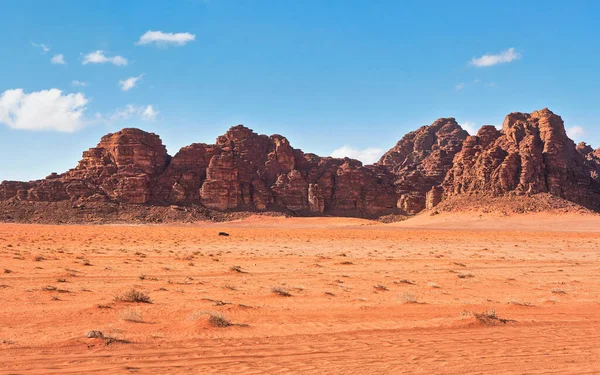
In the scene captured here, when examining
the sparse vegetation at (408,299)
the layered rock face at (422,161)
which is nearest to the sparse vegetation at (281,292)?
the sparse vegetation at (408,299)

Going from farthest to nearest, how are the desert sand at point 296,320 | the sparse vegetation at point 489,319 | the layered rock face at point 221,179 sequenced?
Answer: the layered rock face at point 221,179 < the sparse vegetation at point 489,319 < the desert sand at point 296,320

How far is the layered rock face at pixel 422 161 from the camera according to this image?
98688 mm

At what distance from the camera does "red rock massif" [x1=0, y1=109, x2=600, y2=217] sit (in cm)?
7738

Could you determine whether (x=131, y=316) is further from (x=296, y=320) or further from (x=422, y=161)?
(x=422, y=161)

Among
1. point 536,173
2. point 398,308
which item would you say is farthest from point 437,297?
point 536,173

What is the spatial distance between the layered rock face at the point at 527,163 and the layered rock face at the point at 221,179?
22951 millimetres

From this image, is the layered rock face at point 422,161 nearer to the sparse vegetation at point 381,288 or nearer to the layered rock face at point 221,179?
the layered rock face at point 221,179

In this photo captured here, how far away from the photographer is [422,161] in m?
117

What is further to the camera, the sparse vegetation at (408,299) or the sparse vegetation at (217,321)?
the sparse vegetation at (408,299)

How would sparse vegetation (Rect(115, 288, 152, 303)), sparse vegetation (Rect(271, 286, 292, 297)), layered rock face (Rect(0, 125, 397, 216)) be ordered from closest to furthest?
sparse vegetation (Rect(115, 288, 152, 303)), sparse vegetation (Rect(271, 286, 292, 297)), layered rock face (Rect(0, 125, 397, 216))

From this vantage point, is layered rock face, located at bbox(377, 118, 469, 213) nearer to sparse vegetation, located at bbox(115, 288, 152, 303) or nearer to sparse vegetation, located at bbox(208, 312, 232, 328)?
sparse vegetation, located at bbox(115, 288, 152, 303)

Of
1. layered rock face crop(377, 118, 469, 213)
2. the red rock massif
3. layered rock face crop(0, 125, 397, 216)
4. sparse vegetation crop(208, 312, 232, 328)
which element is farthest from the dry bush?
layered rock face crop(377, 118, 469, 213)

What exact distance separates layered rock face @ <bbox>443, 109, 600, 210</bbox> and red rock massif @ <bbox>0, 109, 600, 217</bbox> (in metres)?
0.18

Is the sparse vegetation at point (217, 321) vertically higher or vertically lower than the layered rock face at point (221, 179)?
lower
